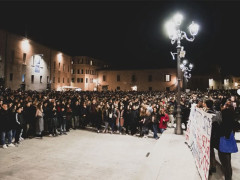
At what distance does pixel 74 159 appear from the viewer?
683 centimetres

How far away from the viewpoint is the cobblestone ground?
557 centimetres

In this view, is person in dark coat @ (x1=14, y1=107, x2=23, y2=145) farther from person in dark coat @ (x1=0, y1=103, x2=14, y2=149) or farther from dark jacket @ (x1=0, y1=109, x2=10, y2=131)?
dark jacket @ (x1=0, y1=109, x2=10, y2=131)

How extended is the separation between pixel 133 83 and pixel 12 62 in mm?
35667

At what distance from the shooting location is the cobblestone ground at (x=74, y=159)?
18.3ft

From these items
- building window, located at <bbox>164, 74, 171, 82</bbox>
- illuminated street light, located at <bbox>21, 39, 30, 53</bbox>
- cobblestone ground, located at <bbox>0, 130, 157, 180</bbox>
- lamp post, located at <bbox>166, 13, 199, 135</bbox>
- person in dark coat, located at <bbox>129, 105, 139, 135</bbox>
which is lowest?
cobblestone ground, located at <bbox>0, 130, 157, 180</bbox>

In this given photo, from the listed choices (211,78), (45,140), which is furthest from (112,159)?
(211,78)

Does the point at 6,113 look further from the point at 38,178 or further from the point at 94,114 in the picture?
the point at 94,114

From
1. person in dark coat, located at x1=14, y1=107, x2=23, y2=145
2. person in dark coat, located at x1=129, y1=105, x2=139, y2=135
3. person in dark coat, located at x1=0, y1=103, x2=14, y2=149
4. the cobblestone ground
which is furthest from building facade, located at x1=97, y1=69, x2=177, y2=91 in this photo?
person in dark coat, located at x1=0, y1=103, x2=14, y2=149

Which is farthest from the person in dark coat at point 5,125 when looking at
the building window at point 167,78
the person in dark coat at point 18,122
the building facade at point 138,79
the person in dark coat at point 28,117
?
the building window at point 167,78

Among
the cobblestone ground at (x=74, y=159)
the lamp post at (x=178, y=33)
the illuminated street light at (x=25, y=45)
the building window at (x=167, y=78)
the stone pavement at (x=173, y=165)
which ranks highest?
the illuminated street light at (x=25, y=45)

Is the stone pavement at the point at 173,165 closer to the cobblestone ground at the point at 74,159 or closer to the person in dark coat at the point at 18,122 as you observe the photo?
the cobblestone ground at the point at 74,159

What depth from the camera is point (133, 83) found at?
60219mm

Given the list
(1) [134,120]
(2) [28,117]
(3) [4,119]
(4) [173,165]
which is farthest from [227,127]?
(2) [28,117]

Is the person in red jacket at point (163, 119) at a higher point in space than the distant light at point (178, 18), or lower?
lower
